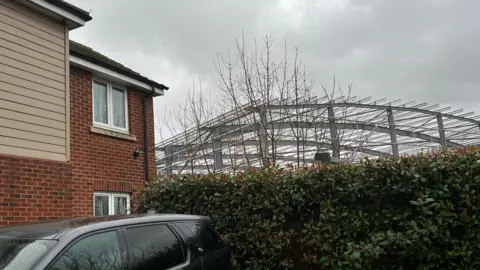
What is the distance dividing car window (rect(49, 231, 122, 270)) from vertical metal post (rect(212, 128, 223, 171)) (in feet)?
33.8

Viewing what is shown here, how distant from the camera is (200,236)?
15.5 ft

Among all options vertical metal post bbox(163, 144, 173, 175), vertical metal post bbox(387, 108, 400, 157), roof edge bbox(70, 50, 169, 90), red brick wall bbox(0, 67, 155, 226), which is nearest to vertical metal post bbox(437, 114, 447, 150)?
vertical metal post bbox(387, 108, 400, 157)

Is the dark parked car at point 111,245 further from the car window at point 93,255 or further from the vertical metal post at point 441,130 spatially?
the vertical metal post at point 441,130

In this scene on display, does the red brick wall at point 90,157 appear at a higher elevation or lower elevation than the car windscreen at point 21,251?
higher

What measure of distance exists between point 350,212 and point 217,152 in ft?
32.9

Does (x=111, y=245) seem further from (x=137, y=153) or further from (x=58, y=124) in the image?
(x=137, y=153)

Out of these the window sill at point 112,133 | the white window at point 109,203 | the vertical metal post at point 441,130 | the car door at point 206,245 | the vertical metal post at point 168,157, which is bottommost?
the car door at point 206,245

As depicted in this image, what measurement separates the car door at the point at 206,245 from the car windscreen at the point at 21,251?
143 cm

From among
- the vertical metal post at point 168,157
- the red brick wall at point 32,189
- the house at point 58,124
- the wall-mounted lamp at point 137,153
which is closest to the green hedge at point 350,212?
the red brick wall at point 32,189

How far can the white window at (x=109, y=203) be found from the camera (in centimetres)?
944

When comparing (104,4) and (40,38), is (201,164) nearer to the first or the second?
(104,4)

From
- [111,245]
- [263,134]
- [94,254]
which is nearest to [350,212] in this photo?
[111,245]

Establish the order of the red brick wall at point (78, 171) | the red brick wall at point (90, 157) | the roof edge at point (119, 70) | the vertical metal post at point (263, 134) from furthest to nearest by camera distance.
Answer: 1. the vertical metal post at point (263, 134)
2. the roof edge at point (119, 70)
3. the red brick wall at point (90, 157)
4. the red brick wall at point (78, 171)

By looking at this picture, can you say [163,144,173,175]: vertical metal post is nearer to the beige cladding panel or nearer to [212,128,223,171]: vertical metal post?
[212,128,223,171]: vertical metal post
